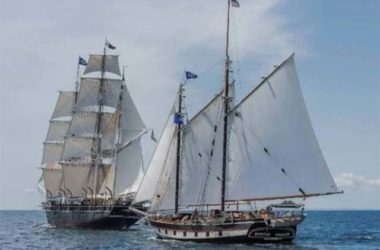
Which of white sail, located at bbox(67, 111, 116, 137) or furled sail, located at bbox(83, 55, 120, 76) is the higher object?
furled sail, located at bbox(83, 55, 120, 76)

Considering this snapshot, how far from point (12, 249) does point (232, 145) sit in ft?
76.1

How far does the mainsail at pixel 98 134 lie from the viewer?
109 m

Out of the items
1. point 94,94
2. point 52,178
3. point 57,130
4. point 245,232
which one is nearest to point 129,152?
point 94,94

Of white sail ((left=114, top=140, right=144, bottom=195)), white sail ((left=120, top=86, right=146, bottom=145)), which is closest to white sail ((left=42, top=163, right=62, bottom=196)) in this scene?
white sail ((left=114, top=140, right=144, bottom=195))

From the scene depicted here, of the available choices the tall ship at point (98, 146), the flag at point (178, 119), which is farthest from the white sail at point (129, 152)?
the flag at point (178, 119)

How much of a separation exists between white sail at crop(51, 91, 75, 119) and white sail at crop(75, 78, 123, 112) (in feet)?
Answer: 21.3

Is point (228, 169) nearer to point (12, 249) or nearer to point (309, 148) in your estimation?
point (309, 148)

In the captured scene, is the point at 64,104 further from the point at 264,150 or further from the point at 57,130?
the point at 264,150

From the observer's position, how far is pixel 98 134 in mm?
112250

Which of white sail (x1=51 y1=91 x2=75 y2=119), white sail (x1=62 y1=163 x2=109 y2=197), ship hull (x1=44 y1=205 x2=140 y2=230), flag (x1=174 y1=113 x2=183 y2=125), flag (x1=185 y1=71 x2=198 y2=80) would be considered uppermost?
white sail (x1=51 y1=91 x2=75 y2=119)

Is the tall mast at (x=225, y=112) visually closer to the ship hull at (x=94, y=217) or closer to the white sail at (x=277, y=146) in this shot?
the white sail at (x=277, y=146)

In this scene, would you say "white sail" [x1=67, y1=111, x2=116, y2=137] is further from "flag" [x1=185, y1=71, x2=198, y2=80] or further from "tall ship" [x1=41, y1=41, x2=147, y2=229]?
"flag" [x1=185, y1=71, x2=198, y2=80]

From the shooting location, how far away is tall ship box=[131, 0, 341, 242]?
6244cm

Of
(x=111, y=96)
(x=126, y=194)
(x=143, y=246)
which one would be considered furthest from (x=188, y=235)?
(x=111, y=96)
